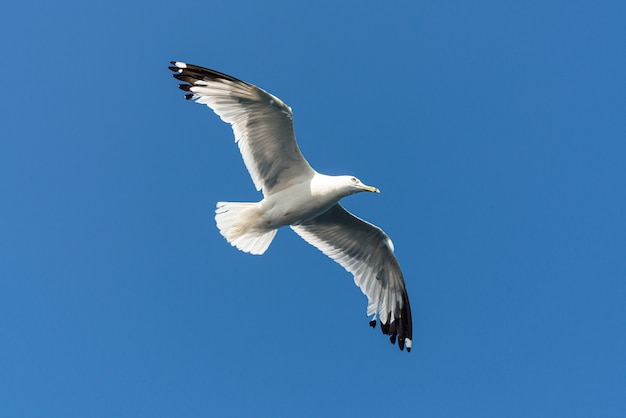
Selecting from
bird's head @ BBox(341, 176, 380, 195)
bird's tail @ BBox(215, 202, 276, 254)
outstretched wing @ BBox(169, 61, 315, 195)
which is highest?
outstretched wing @ BBox(169, 61, 315, 195)

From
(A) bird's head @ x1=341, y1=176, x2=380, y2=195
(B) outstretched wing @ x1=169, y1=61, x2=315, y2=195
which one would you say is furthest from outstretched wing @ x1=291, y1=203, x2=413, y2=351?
(B) outstretched wing @ x1=169, y1=61, x2=315, y2=195

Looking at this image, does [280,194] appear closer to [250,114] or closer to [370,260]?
[250,114]

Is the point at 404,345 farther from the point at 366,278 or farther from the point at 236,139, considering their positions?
the point at 236,139

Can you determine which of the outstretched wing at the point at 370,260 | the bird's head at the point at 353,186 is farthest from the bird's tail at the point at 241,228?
the bird's head at the point at 353,186

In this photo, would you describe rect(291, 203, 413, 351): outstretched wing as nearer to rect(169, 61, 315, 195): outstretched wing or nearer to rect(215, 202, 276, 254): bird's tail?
rect(215, 202, 276, 254): bird's tail

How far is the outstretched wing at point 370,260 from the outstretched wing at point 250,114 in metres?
1.27

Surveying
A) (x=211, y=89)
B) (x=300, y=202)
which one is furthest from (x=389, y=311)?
(x=211, y=89)

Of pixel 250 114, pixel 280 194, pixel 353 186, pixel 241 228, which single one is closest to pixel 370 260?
pixel 353 186

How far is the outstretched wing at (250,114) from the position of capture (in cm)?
923

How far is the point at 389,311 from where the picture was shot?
11.2 metres

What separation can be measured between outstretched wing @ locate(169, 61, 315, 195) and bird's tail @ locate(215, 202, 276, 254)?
0.61 m

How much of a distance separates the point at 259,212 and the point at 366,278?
2.25 m

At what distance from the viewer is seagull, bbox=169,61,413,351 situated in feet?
30.6

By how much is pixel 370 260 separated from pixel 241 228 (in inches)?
86.1
